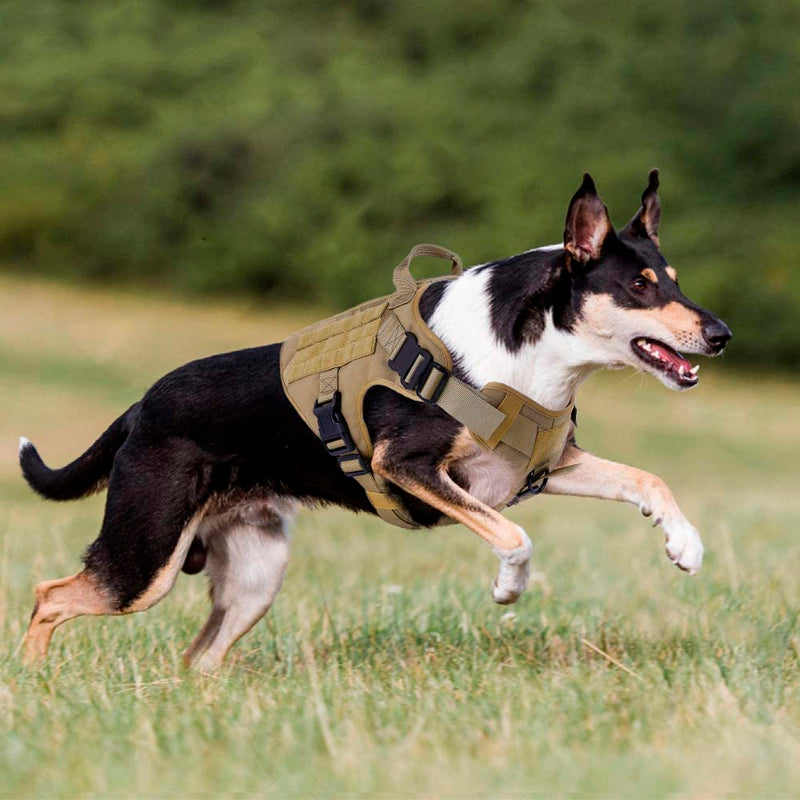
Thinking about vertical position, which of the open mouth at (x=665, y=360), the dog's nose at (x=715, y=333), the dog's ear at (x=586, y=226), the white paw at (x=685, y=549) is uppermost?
the dog's ear at (x=586, y=226)

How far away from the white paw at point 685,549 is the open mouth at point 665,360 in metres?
0.49

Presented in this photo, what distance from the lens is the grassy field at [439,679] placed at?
3320 mm

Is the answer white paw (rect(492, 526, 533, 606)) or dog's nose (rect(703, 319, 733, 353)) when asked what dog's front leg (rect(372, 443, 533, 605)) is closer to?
white paw (rect(492, 526, 533, 606))

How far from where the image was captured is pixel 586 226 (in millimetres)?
4258

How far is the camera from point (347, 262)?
79.6ft

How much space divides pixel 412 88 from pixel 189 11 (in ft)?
19.0

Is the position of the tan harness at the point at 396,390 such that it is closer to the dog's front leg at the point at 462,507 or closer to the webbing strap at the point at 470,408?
the webbing strap at the point at 470,408

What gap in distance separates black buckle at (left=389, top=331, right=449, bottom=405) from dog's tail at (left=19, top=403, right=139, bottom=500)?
113cm

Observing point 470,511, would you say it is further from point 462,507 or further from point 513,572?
point 513,572

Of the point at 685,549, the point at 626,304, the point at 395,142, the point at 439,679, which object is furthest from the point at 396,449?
the point at 395,142

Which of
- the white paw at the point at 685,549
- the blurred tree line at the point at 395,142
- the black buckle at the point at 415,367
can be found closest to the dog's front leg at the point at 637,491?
the white paw at the point at 685,549

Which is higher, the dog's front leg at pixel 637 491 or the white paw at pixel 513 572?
the dog's front leg at pixel 637 491

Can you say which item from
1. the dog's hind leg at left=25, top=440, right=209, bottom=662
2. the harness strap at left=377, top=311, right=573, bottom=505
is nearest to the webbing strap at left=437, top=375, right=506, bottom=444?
the harness strap at left=377, top=311, right=573, bottom=505

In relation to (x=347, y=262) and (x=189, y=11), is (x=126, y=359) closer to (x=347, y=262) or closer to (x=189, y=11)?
(x=347, y=262)
